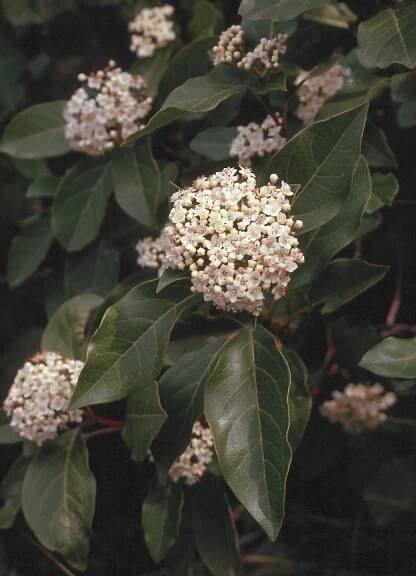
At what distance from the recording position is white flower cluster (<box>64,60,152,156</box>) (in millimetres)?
2646

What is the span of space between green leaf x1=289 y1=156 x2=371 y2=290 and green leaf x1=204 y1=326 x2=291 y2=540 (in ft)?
0.88

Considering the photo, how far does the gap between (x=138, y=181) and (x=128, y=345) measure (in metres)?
0.88

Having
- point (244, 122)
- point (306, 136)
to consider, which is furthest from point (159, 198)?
point (306, 136)

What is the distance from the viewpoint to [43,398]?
2.32 m

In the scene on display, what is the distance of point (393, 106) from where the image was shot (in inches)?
114

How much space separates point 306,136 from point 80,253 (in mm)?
1307

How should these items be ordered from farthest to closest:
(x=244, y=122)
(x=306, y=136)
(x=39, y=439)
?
1. (x=244, y=122)
2. (x=39, y=439)
3. (x=306, y=136)

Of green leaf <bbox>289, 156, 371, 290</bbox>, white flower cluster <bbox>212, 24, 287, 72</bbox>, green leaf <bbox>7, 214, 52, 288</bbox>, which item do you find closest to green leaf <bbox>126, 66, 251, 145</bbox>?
white flower cluster <bbox>212, 24, 287, 72</bbox>

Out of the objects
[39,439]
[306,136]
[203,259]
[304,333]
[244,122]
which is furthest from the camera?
[244,122]

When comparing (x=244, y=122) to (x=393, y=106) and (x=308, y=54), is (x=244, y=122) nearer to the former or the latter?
(x=308, y=54)

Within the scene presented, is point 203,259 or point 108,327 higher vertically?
point 203,259

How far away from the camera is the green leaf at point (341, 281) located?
7.55ft

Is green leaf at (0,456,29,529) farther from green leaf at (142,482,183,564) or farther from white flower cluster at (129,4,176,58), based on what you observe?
white flower cluster at (129,4,176,58)

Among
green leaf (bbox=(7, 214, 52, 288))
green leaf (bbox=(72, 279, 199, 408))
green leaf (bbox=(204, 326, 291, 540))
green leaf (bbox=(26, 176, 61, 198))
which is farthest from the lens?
green leaf (bbox=(7, 214, 52, 288))
